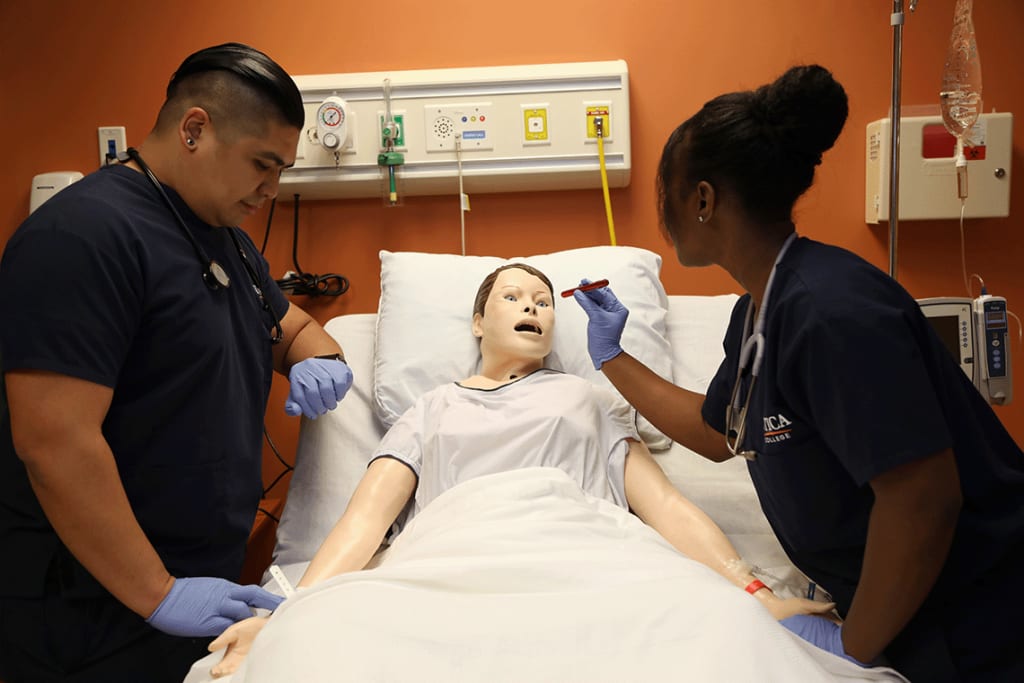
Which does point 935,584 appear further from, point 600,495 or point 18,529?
point 18,529

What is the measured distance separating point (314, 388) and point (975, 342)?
1.55m

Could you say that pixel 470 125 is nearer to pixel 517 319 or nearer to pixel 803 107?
pixel 517 319

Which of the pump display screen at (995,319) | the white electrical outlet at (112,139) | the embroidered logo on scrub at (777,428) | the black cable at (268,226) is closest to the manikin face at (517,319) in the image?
the embroidered logo on scrub at (777,428)

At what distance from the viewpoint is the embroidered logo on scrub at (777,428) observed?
4.14 feet

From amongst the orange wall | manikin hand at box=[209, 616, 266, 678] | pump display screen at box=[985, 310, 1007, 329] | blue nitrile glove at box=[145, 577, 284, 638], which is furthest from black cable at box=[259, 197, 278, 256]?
pump display screen at box=[985, 310, 1007, 329]

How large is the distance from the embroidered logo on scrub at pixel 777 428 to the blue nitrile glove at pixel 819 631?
1.04ft

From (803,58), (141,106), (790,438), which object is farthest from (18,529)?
(803,58)

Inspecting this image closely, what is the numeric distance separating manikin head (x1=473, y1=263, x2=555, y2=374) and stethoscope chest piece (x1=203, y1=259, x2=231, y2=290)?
0.65 m

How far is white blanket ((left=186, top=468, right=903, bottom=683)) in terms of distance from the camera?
993 millimetres

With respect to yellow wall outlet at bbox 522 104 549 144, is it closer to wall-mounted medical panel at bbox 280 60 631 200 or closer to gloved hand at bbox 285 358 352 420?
wall-mounted medical panel at bbox 280 60 631 200

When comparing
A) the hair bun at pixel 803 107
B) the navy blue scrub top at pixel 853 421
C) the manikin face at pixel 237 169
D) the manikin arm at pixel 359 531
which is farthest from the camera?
the manikin face at pixel 237 169

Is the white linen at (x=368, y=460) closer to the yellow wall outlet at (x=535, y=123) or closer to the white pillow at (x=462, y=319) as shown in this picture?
the white pillow at (x=462, y=319)

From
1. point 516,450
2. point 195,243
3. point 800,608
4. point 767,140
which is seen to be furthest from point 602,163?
point 800,608

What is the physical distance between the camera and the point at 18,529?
1467 millimetres
